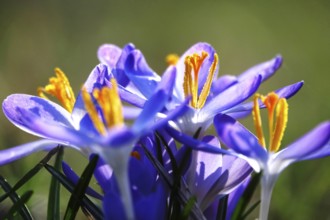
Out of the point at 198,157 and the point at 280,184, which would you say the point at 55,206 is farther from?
the point at 280,184

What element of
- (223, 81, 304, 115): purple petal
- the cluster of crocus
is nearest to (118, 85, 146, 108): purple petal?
the cluster of crocus

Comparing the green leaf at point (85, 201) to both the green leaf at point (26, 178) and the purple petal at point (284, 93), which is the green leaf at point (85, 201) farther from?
the purple petal at point (284, 93)

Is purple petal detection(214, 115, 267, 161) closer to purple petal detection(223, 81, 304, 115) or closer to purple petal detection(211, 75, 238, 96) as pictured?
purple petal detection(223, 81, 304, 115)

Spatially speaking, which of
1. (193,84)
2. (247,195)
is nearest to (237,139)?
(247,195)

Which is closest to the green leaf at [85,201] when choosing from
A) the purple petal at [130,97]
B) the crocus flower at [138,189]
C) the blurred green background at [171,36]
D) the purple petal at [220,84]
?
the crocus flower at [138,189]

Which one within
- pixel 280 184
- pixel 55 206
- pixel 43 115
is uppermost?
pixel 43 115

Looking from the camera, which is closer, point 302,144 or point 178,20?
point 302,144

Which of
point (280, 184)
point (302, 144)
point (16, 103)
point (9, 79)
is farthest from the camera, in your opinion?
point (9, 79)

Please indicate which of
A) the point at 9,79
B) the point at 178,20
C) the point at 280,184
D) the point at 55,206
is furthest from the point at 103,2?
the point at 55,206
